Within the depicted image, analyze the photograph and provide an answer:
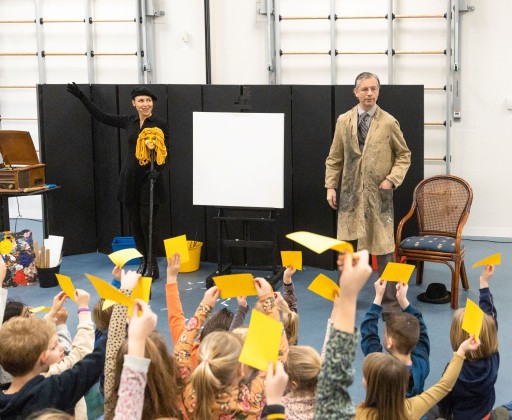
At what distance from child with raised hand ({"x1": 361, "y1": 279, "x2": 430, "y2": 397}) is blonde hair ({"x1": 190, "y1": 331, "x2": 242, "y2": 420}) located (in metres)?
0.87

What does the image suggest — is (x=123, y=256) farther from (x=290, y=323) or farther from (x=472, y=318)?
(x=472, y=318)

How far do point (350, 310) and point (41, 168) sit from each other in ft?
17.4

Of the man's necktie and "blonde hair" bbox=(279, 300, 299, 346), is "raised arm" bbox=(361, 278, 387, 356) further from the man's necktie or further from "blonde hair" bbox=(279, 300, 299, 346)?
the man's necktie

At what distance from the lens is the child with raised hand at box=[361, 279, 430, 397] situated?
300cm

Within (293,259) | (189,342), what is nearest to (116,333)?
(189,342)

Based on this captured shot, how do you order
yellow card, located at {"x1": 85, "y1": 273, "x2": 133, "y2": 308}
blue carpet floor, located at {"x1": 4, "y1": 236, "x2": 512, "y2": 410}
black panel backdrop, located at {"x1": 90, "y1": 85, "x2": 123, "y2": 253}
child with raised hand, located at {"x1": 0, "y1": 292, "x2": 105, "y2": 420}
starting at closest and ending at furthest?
1. yellow card, located at {"x1": 85, "y1": 273, "x2": 133, "y2": 308}
2. child with raised hand, located at {"x1": 0, "y1": 292, "x2": 105, "y2": 420}
3. blue carpet floor, located at {"x1": 4, "y1": 236, "x2": 512, "y2": 410}
4. black panel backdrop, located at {"x1": 90, "y1": 85, "x2": 123, "y2": 253}

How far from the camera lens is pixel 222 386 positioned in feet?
7.29

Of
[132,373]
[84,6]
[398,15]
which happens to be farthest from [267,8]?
[132,373]

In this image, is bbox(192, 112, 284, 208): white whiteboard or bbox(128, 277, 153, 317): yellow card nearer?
bbox(128, 277, 153, 317): yellow card

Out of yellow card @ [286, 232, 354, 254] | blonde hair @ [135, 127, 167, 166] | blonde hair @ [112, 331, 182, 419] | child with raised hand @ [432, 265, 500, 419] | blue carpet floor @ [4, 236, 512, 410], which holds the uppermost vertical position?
blonde hair @ [135, 127, 167, 166]

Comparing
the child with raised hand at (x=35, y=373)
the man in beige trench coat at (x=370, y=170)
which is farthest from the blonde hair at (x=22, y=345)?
the man in beige trench coat at (x=370, y=170)

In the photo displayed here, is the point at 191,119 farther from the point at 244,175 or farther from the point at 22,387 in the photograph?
the point at 22,387

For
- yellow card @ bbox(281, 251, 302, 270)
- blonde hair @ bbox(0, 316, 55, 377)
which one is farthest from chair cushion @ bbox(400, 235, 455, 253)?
blonde hair @ bbox(0, 316, 55, 377)

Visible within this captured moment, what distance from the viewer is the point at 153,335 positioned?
7.85 ft
